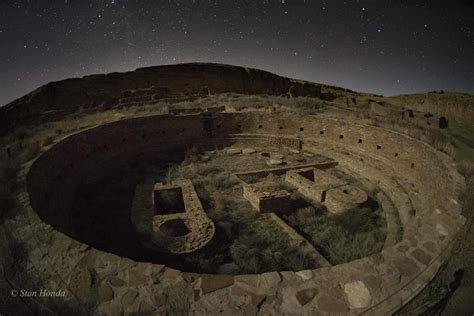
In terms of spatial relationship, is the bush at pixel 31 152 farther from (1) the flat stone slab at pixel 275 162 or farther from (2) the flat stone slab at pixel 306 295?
(1) the flat stone slab at pixel 275 162

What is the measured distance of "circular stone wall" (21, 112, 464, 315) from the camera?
3.79 m

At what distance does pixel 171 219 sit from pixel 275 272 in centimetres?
496

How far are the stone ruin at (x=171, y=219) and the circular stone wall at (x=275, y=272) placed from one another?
206 centimetres

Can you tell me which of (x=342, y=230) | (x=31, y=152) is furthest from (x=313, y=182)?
(x=31, y=152)

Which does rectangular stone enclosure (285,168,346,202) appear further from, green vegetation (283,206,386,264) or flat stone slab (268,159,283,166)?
flat stone slab (268,159,283,166)

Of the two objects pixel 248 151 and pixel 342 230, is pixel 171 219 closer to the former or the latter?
pixel 342 230

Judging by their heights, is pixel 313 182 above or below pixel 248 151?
below

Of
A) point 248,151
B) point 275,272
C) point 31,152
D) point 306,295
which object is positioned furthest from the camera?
point 248,151

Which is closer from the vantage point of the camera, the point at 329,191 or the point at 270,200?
the point at 270,200

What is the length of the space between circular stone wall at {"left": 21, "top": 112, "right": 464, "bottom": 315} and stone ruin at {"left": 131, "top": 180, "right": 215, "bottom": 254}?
2059mm

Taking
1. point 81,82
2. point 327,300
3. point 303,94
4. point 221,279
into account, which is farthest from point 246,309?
point 303,94

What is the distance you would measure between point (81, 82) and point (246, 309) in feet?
76.7

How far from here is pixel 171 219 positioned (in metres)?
8.47

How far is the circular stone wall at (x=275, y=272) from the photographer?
12.4ft
